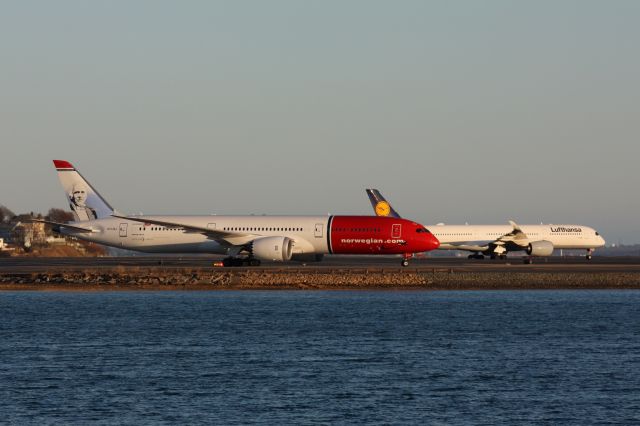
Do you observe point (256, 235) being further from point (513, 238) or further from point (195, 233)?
point (513, 238)

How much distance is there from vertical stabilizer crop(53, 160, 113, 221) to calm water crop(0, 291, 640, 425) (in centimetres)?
2709

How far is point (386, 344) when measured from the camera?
4812 cm

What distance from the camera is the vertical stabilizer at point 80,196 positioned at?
97125 mm

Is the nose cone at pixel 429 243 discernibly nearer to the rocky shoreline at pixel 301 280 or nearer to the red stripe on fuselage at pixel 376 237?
the red stripe on fuselage at pixel 376 237

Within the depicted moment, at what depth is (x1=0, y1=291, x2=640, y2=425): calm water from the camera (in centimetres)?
3216

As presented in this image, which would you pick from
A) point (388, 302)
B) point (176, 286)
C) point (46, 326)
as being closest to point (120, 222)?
point (176, 286)

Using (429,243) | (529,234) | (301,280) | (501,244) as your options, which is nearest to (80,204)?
(301,280)

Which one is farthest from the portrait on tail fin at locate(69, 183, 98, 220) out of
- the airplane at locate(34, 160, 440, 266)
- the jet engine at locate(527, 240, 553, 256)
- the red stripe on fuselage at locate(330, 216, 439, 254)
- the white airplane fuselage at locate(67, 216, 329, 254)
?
the jet engine at locate(527, 240, 553, 256)

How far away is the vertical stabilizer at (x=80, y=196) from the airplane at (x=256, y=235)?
40cm

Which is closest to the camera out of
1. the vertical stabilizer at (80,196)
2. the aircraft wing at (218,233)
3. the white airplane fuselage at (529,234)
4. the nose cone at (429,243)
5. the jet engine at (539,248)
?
the nose cone at (429,243)

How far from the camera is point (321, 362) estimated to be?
42.1m

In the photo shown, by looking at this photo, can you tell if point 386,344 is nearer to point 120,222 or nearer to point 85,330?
point 85,330

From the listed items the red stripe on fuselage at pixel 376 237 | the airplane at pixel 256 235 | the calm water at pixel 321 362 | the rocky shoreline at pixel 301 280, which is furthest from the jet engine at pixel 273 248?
the calm water at pixel 321 362

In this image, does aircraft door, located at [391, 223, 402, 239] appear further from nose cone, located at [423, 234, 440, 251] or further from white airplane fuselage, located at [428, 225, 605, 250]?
white airplane fuselage, located at [428, 225, 605, 250]
